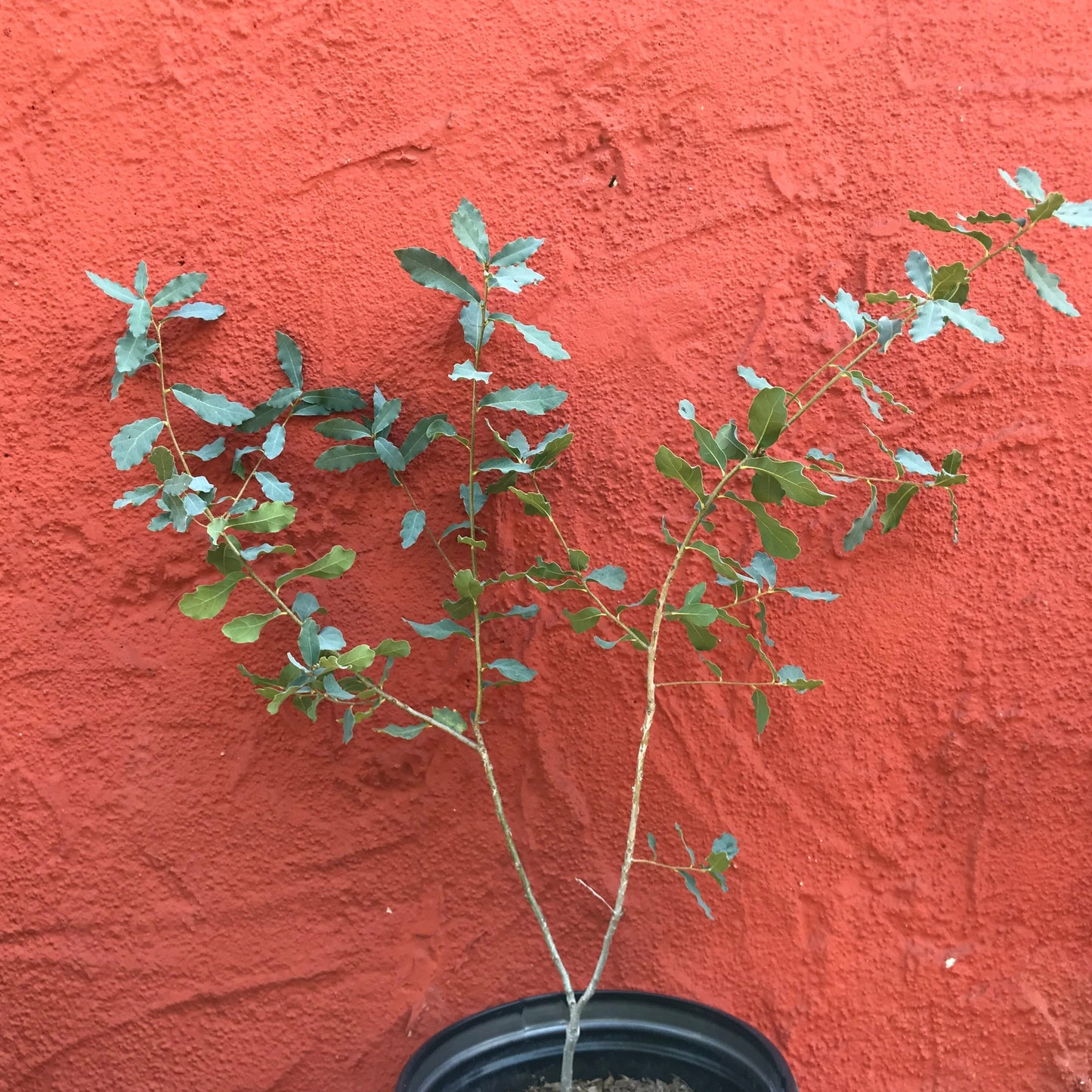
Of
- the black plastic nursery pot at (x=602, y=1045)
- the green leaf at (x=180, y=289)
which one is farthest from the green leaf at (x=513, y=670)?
the green leaf at (x=180, y=289)

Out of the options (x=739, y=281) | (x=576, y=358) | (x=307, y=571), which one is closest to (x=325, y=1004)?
(x=307, y=571)

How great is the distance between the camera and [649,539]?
1.46 meters

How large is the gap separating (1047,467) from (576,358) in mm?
732

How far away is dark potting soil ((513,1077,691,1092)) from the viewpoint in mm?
1312

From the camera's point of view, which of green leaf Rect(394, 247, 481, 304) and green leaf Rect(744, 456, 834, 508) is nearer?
green leaf Rect(744, 456, 834, 508)

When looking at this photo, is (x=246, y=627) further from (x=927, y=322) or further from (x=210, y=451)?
(x=927, y=322)

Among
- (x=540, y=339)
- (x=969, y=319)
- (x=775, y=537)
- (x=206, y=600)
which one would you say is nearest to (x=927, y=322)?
(x=969, y=319)

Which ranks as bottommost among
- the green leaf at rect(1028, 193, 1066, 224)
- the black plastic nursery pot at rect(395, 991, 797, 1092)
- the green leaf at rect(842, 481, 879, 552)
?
the black plastic nursery pot at rect(395, 991, 797, 1092)

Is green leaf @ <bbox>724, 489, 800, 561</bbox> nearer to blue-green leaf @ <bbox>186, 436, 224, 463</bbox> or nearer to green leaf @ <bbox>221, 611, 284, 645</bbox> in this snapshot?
green leaf @ <bbox>221, 611, 284, 645</bbox>

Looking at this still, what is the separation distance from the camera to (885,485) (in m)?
1.44

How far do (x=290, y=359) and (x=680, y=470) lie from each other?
0.61 meters

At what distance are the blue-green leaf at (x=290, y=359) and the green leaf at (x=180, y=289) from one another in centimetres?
13

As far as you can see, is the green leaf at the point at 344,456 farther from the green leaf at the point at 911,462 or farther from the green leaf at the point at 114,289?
the green leaf at the point at 911,462

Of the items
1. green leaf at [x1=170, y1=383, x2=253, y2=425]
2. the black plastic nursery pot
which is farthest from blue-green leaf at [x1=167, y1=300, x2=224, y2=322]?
the black plastic nursery pot
